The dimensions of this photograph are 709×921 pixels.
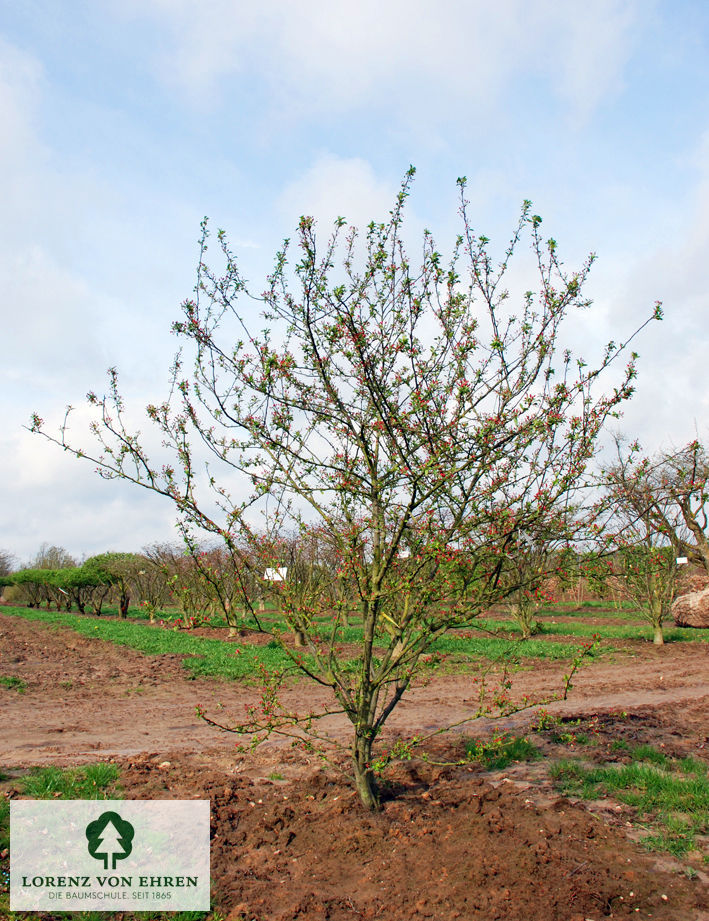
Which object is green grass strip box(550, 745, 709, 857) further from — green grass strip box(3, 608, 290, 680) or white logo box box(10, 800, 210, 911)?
green grass strip box(3, 608, 290, 680)

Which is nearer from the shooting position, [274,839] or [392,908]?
[392,908]

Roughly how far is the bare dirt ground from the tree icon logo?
1.52 feet

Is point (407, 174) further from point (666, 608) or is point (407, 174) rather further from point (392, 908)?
point (666, 608)

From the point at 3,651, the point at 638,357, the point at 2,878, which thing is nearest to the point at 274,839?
the point at 2,878

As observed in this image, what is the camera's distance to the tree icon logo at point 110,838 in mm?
3662

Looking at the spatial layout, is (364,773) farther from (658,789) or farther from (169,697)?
(169,697)

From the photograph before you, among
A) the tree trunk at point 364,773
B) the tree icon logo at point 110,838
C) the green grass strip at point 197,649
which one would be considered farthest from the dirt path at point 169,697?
the tree trunk at point 364,773

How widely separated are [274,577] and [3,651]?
46.0 ft

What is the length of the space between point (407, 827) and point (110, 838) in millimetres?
1929

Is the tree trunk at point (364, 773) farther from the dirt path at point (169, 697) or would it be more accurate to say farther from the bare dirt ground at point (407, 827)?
the dirt path at point (169, 697)

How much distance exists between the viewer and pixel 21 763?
554cm

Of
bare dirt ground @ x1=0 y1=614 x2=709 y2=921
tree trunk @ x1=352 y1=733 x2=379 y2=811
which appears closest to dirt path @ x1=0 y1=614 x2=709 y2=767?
bare dirt ground @ x1=0 y1=614 x2=709 y2=921

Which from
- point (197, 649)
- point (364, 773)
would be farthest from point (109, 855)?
point (197, 649)

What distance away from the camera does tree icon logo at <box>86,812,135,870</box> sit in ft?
12.0
